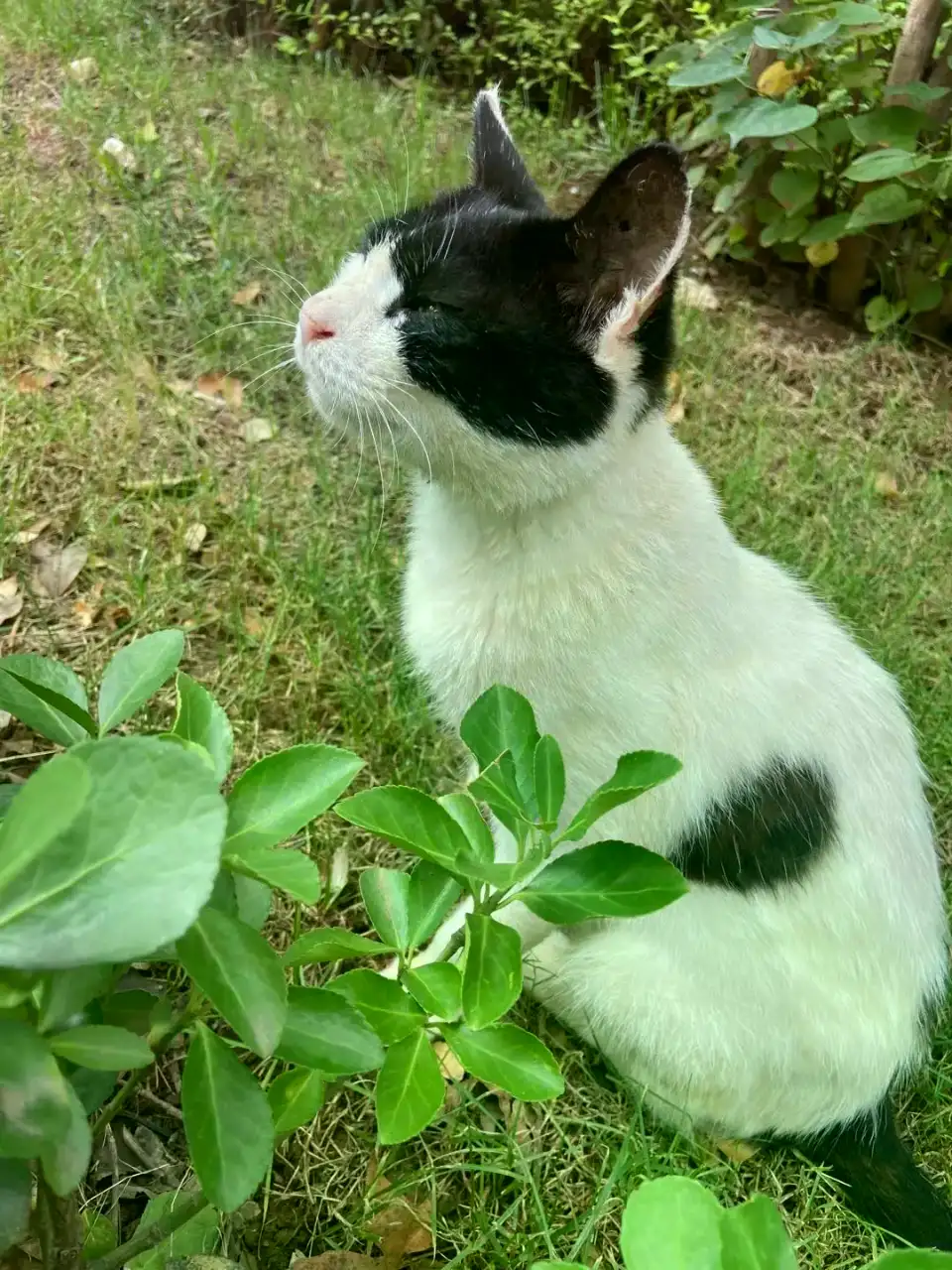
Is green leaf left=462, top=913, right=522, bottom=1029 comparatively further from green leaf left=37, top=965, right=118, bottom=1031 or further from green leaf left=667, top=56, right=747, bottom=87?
green leaf left=667, top=56, right=747, bottom=87

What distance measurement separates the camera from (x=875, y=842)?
129 cm

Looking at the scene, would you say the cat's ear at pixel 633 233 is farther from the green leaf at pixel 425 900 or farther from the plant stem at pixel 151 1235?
the plant stem at pixel 151 1235

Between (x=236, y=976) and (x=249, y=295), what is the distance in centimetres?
220

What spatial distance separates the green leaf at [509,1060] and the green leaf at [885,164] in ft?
7.78

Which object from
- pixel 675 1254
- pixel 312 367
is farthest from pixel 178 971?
pixel 675 1254

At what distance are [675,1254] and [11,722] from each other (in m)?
1.38

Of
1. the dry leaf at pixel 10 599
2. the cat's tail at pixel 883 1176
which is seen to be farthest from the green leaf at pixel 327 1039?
the dry leaf at pixel 10 599

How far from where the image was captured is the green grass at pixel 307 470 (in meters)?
1.30

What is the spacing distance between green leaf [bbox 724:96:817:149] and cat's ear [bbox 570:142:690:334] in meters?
1.49

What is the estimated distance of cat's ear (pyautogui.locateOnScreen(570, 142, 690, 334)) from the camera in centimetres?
103

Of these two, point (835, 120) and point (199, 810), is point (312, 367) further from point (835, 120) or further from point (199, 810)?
point (835, 120)

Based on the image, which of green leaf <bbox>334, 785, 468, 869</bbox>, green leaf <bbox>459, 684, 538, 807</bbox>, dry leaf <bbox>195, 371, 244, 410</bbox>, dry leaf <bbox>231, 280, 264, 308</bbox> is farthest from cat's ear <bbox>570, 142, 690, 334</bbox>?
dry leaf <bbox>231, 280, 264, 308</bbox>

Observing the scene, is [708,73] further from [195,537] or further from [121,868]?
[121,868]

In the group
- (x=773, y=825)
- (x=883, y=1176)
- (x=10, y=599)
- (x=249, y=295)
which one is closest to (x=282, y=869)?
(x=773, y=825)
